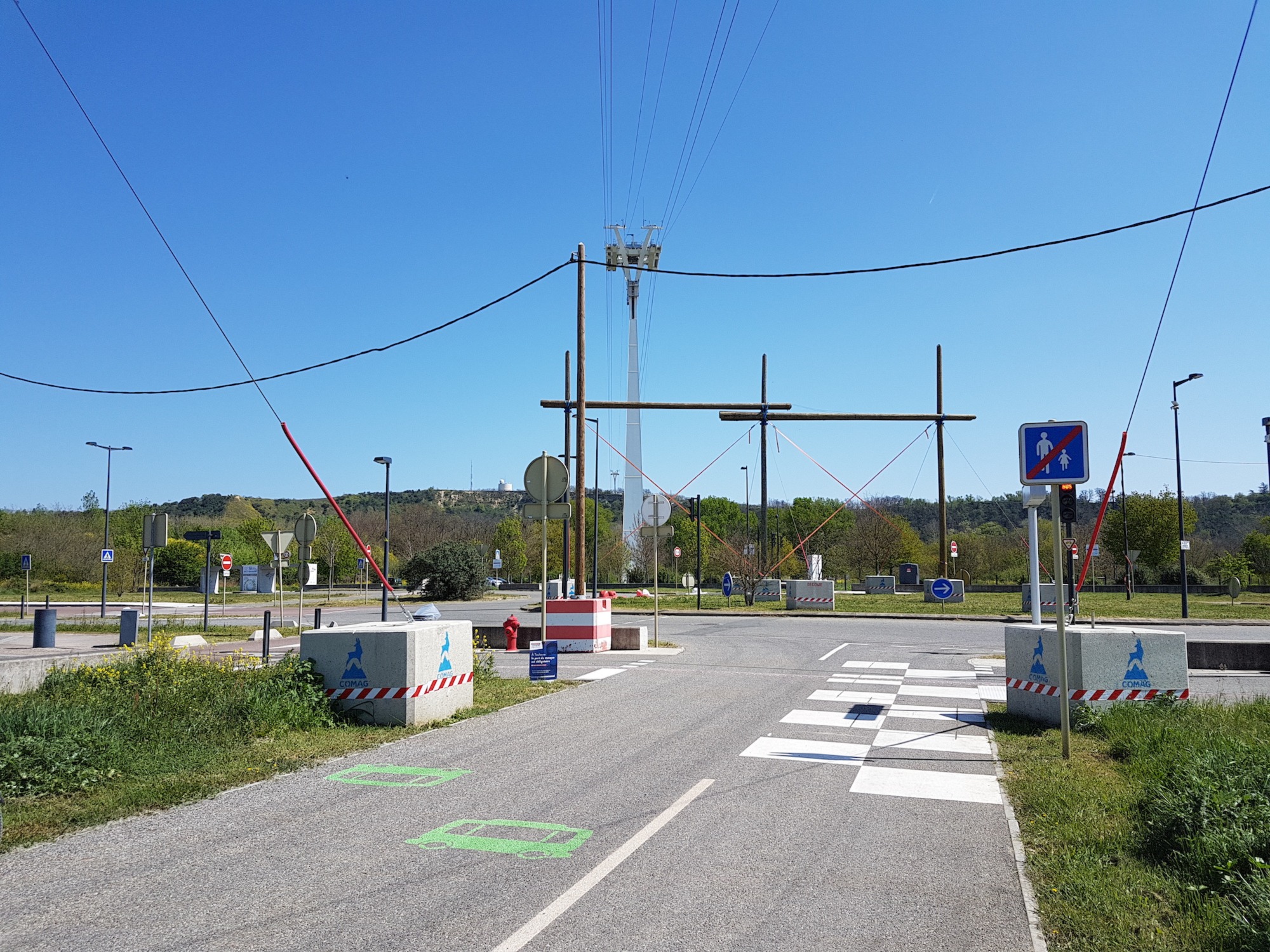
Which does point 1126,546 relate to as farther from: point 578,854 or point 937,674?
point 578,854

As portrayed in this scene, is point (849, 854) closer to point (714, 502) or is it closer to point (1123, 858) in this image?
point (1123, 858)

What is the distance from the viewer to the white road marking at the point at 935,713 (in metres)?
10.9

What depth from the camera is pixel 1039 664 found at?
33.5 ft

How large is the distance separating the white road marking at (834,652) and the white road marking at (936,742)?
804cm

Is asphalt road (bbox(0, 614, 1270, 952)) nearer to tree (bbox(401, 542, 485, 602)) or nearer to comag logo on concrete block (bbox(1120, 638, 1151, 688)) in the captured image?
comag logo on concrete block (bbox(1120, 638, 1151, 688))

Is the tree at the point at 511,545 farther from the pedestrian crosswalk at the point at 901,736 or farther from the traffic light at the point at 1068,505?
the traffic light at the point at 1068,505

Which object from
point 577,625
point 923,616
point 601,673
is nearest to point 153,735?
point 601,673

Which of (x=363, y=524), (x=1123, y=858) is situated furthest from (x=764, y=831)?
(x=363, y=524)

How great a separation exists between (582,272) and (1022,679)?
13.8 meters

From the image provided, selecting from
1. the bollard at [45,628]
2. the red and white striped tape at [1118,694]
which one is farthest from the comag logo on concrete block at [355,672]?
the bollard at [45,628]

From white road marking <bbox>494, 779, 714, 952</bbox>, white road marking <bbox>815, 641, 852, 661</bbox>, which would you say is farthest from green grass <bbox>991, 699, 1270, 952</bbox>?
white road marking <bbox>815, 641, 852, 661</bbox>

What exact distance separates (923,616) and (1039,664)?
2267 cm

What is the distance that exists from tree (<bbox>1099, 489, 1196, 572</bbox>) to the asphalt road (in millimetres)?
61911

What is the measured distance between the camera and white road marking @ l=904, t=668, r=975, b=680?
15.3m
